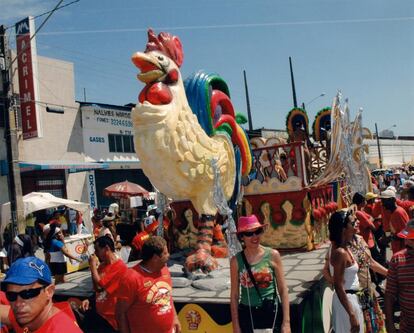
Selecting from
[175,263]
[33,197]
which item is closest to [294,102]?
[33,197]

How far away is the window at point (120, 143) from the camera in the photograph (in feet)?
71.0

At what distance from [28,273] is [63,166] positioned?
16458mm

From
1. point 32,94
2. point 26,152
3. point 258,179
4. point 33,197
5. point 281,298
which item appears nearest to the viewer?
point 281,298

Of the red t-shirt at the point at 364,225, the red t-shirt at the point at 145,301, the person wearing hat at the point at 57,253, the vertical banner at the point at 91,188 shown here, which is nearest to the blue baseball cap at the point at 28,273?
the red t-shirt at the point at 145,301

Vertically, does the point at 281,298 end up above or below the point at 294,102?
below

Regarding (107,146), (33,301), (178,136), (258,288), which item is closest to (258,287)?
(258,288)

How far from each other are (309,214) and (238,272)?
454cm

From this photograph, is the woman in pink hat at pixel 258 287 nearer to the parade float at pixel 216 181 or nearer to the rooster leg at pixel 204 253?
the parade float at pixel 216 181

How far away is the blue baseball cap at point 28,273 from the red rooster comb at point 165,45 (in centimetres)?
424

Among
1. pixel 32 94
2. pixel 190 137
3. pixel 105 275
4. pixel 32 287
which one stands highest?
pixel 32 94

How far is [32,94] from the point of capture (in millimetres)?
15125

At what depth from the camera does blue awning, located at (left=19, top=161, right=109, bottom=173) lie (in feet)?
55.2

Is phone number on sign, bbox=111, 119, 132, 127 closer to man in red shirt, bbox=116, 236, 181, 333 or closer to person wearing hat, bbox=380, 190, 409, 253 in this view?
person wearing hat, bbox=380, 190, 409, 253

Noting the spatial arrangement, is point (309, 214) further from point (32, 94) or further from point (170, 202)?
point (32, 94)
